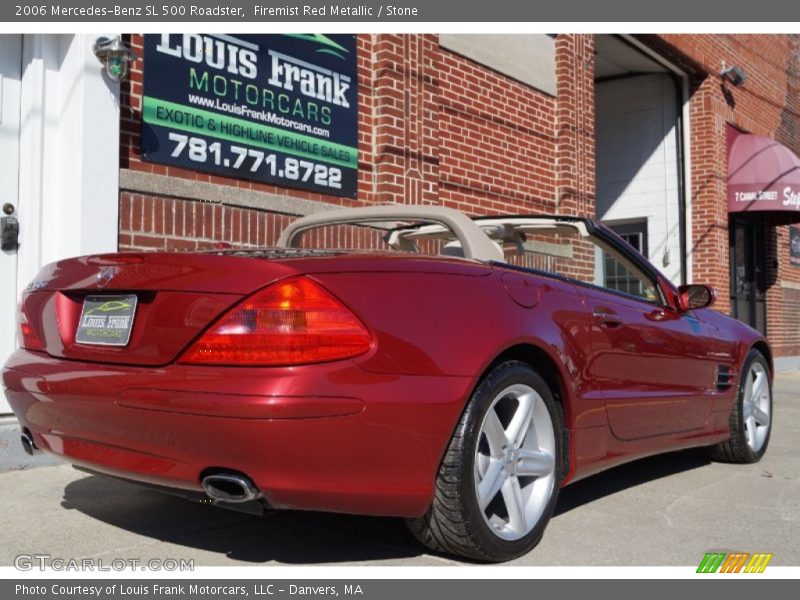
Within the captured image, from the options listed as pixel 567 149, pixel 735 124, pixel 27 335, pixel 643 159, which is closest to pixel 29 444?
pixel 27 335

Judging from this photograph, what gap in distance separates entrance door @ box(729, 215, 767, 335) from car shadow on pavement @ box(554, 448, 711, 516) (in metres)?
8.78

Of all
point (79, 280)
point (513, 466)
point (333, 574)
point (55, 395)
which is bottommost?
point (333, 574)

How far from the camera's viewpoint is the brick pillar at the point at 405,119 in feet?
23.6

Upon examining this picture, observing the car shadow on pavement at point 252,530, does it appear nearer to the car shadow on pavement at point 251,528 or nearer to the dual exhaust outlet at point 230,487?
the car shadow on pavement at point 251,528

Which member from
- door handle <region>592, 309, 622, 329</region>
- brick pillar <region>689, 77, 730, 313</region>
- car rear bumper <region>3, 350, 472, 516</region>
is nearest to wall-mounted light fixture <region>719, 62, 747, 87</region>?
brick pillar <region>689, 77, 730, 313</region>

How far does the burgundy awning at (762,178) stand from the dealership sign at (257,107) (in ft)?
27.6

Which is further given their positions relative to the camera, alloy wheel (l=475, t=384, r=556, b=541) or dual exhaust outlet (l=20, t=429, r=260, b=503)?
alloy wheel (l=475, t=384, r=556, b=541)

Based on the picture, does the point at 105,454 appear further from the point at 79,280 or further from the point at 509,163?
the point at 509,163

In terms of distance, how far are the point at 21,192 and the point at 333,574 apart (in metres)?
3.55

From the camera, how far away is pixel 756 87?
47.1 ft

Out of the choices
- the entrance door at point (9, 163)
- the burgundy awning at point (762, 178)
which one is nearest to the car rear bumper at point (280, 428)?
the entrance door at point (9, 163)

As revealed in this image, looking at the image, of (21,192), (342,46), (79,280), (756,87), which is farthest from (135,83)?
(756,87)

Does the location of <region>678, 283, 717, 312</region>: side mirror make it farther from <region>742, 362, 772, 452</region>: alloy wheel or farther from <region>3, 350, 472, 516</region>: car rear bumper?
<region>3, 350, 472, 516</region>: car rear bumper

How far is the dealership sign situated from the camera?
5.62m
